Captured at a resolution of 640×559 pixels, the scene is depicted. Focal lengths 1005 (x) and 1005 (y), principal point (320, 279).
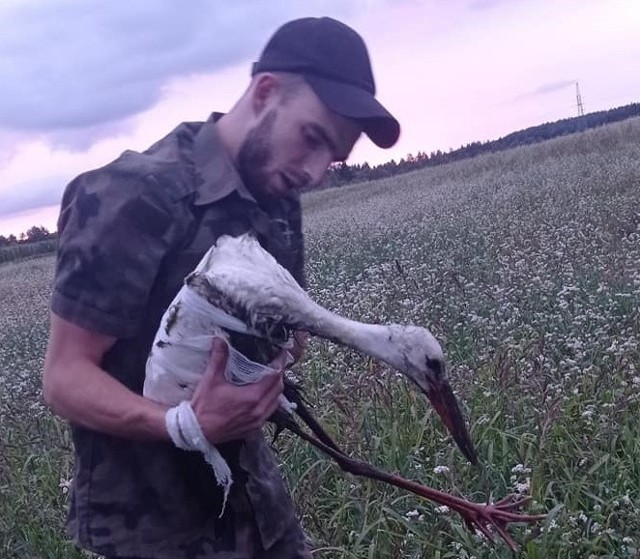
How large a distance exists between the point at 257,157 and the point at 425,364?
63cm

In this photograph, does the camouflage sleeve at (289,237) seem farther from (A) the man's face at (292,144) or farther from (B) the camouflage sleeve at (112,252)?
(B) the camouflage sleeve at (112,252)

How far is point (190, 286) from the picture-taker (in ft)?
6.41

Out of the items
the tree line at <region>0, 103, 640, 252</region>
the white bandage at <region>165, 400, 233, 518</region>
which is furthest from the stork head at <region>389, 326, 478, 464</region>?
the tree line at <region>0, 103, 640, 252</region>

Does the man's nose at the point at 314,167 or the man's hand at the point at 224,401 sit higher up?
the man's nose at the point at 314,167

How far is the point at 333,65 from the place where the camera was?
2256 mm

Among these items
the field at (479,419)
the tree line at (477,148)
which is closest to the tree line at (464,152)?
the tree line at (477,148)

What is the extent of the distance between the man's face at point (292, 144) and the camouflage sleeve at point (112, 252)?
0.26m

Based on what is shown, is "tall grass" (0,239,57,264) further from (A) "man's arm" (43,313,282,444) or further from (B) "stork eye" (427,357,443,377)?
(B) "stork eye" (427,357,443,377)

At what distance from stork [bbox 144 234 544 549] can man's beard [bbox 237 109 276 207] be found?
27cm

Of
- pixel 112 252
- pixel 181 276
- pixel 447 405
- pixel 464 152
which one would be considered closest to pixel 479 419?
pixel 447 405

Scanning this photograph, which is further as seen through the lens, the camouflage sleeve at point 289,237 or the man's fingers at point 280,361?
the camouflage sleeve at point 289,237

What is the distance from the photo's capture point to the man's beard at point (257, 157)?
7.27 feet

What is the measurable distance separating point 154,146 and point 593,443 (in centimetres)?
225

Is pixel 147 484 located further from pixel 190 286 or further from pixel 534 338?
pixel 534 338
